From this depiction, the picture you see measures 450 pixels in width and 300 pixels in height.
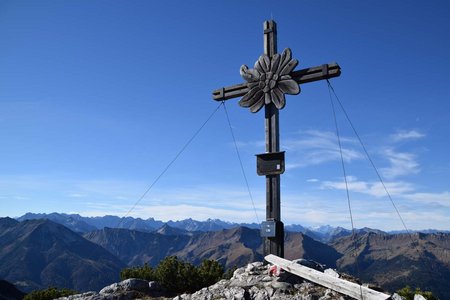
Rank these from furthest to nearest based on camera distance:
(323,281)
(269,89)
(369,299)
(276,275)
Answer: (269,89), (276,275), (323,281), (369,299)

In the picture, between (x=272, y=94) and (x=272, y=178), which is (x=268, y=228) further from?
(x=272, y=94)

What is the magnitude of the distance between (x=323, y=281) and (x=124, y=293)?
840 cm

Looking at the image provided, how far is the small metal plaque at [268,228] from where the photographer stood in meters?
15.1

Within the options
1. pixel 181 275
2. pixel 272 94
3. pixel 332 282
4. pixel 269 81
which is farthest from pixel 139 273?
pixel 332 282

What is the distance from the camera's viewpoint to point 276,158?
1558 cm

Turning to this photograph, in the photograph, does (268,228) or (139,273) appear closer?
(268,228)

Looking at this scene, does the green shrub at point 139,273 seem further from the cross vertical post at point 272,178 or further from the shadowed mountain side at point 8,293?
the shadowed mountain side at point 8,293

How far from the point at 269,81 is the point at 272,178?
4.18 meters

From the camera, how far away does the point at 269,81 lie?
52.9ft

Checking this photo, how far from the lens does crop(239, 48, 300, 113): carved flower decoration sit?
15578 mm

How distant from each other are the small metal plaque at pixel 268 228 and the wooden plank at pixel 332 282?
1186 millimetres

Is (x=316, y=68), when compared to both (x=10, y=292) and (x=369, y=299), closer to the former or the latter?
(x=369, y=299)

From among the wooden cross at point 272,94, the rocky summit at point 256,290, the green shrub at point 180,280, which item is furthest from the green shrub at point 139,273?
the wooden cross at point 272,94

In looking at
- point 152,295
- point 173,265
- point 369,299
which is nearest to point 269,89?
point 369,299
